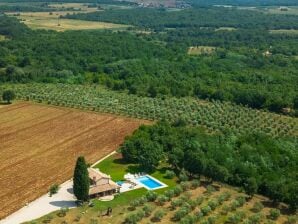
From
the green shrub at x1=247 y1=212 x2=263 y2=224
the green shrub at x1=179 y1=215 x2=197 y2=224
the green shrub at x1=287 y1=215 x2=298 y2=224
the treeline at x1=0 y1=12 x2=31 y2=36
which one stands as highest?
the treeline at x1=0 y1=12 x2=31 y2=36

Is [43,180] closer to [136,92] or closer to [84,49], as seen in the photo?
[136,92]

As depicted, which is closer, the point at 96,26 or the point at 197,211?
the point at 197,211

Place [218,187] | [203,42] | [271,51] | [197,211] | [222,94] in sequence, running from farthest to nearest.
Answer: [203,42], [271,51], [222,94], [218,187], [197,211]

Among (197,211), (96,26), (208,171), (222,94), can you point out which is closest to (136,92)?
(222,94)

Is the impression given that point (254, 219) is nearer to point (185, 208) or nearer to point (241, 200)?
point (241, 200)

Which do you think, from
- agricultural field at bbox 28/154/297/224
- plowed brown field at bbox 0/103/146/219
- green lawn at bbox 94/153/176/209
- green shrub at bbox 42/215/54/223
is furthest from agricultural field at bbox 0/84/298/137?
green shrub at bbox 42/215/54/223

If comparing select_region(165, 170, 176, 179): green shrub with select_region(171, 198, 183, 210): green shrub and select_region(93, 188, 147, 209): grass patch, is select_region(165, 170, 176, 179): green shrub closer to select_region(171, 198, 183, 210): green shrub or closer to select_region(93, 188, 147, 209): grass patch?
select_region(93, 188, 147, 209): grass patch

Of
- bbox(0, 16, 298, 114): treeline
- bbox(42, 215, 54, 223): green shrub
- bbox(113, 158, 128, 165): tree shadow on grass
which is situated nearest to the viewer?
bbox(42, 215, 54, 223): green shrub
